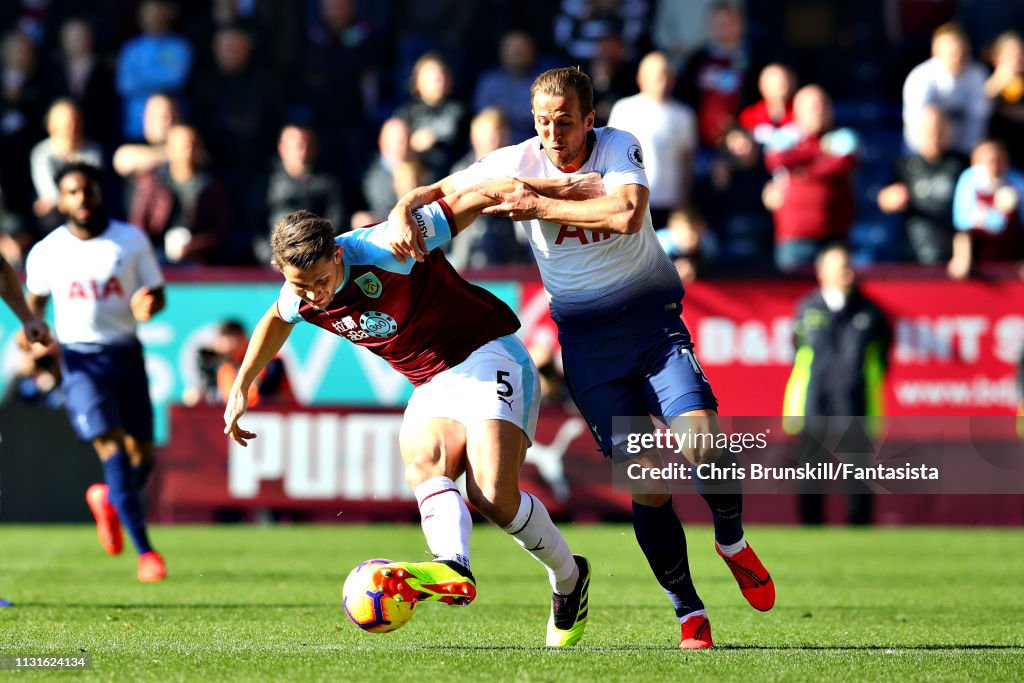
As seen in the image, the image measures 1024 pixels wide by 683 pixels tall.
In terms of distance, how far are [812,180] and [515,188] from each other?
346 inches

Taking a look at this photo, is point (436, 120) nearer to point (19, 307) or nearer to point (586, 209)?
point (19, 307)

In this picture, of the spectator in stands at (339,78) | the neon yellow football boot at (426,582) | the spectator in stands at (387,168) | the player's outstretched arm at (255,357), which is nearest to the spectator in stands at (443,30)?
the spectator in stands at (339,78)

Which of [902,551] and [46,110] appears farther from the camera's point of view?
[46,110]

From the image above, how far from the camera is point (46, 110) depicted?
1712 centimetres

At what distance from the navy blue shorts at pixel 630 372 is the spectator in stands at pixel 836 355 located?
7449mm

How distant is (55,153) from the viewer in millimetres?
15797

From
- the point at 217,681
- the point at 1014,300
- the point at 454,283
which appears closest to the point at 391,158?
the point at 1014,300

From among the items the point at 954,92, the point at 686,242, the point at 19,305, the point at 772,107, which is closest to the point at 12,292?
the point at 19,305

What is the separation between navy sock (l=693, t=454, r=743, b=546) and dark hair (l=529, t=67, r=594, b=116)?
67.8 inches

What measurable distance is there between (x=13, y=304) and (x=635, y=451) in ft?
11.7

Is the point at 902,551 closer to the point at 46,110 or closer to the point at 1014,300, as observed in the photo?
the point at 1014,300

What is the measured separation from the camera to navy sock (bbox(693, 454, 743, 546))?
730 centimetres

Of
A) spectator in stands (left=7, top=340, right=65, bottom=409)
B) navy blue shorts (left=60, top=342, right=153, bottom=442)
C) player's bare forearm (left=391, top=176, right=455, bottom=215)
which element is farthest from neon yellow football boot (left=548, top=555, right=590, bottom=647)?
spectator in stands (left=7, top=340, right=65, bottom=409)

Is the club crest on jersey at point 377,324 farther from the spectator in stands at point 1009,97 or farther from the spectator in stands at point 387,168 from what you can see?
the spectator in stands at point 1009,97
